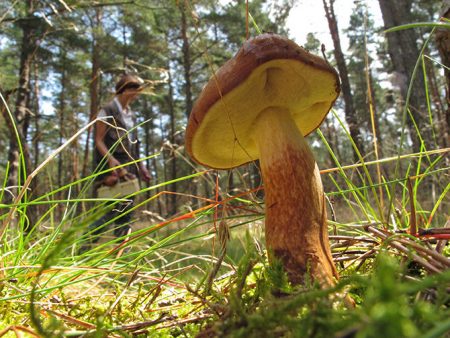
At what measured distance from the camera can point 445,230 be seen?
80 cm

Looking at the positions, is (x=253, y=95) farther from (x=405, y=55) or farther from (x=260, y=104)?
(x=405, y=55)

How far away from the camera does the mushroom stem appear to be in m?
0.81

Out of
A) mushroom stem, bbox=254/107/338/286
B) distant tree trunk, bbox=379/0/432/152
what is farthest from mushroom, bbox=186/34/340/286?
distant tree trunk, bbox=379/0/432/152

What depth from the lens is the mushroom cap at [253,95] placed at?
83cm

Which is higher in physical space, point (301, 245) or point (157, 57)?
point (157, 57)

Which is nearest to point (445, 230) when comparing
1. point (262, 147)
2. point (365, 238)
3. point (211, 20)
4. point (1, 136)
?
point (365, 238)

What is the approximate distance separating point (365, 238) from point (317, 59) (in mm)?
585

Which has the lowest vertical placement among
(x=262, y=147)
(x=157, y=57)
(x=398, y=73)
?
(x=262, y=147)

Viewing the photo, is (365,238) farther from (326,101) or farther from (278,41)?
(278,41)

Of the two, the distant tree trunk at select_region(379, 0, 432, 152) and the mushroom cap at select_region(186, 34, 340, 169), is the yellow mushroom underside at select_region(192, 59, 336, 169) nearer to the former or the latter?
the mushroom cap at select_region(186, 34, 340, 169)

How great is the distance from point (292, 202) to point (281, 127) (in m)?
0.26

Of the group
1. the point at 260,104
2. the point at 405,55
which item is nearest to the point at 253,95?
the point at 260,104

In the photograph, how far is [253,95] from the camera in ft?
3.32

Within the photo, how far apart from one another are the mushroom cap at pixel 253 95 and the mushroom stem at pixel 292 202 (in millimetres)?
78
